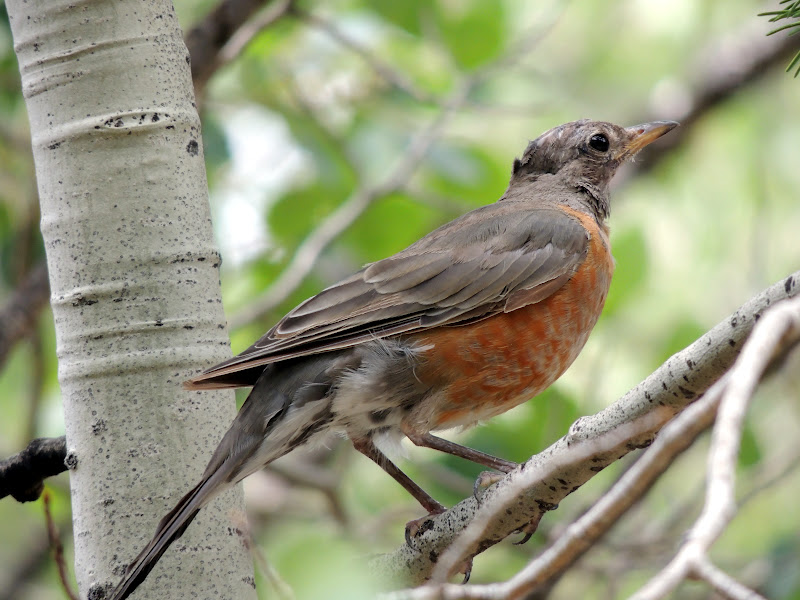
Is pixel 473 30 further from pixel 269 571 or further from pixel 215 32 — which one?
pixel 269 571

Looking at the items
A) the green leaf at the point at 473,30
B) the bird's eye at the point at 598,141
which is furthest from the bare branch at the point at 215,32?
the bird's eye at the point at 598,141

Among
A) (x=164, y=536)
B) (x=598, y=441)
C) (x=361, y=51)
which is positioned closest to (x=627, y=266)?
(x=361, y=51)

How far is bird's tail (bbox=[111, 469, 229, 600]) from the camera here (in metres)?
1.81

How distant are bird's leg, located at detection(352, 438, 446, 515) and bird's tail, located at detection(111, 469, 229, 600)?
1089mm

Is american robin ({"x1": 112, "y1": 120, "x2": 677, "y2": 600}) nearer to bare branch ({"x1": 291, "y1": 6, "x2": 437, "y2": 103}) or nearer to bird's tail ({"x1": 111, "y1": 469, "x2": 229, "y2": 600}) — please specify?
bird's tail ({"x1": 111, "y1": 469, "x2": 229, "y2": 600})

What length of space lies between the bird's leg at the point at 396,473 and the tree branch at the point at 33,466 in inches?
42.6

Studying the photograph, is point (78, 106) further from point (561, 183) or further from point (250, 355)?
point (561, 183)

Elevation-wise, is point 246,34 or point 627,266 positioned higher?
point 246,34

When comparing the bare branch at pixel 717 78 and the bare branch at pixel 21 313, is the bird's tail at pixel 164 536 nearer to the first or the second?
the bare branch at pixel 21 313

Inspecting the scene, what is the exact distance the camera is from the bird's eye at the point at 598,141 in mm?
3896

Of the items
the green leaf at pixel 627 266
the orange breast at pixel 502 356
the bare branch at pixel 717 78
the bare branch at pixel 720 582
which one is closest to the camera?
the bare branch at pixel 720 582

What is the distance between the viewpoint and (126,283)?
196 cm

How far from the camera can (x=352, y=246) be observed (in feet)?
13.8

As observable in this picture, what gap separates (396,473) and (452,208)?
5.50ft
